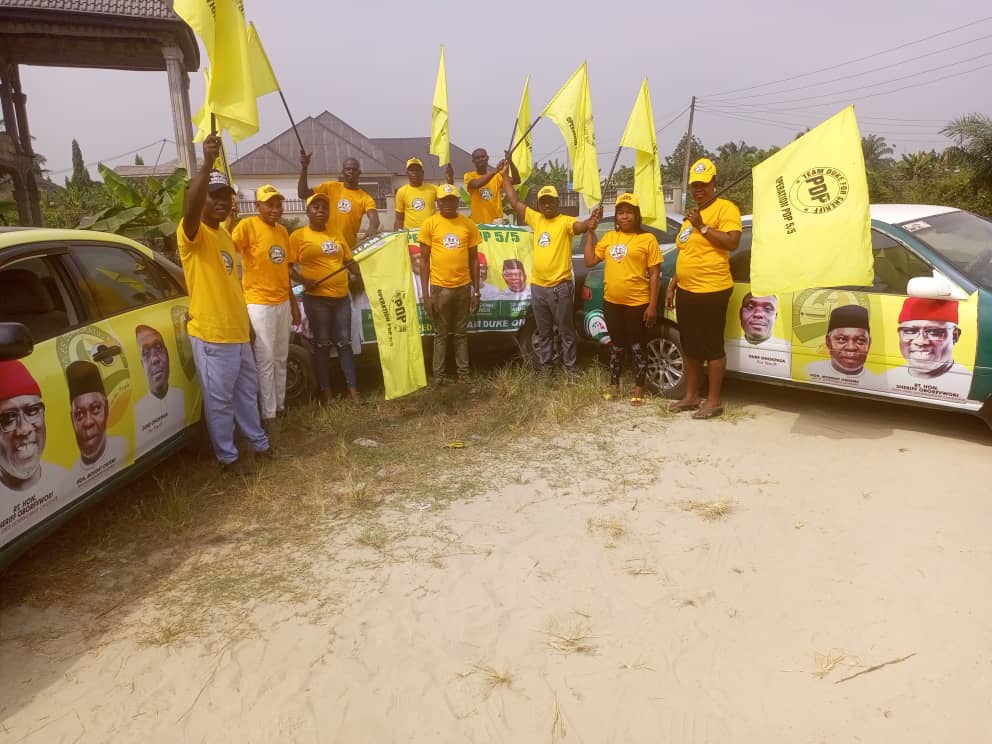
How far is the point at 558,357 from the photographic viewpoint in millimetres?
6641

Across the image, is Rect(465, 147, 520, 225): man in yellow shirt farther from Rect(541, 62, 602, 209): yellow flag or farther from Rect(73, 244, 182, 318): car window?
Rect(73, 244, 182, 318): car window

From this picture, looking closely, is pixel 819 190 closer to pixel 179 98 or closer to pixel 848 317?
pixel 848 317

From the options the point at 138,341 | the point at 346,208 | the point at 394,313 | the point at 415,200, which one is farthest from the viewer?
the point at 415,200

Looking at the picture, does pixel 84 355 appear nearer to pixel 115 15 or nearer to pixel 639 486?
pixel 639 486

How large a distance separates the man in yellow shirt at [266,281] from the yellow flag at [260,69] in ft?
2.64

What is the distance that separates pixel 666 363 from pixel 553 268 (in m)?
1.26

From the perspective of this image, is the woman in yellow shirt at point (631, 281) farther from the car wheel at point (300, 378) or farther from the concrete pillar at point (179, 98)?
the concrete pillar at point (179, 98)

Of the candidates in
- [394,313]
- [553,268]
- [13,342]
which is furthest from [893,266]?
[13,342]

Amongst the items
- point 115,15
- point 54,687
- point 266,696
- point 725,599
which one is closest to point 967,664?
point 725,599

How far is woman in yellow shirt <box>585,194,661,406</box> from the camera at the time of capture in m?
5.61

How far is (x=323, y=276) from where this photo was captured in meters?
5.68

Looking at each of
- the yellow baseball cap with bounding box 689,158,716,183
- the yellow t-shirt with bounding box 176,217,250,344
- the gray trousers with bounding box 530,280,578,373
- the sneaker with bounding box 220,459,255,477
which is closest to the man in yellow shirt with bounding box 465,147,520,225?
the gray trousers with bounding box 530,280,578,373

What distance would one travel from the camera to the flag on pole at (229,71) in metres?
4.08

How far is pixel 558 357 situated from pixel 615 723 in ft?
14.7
